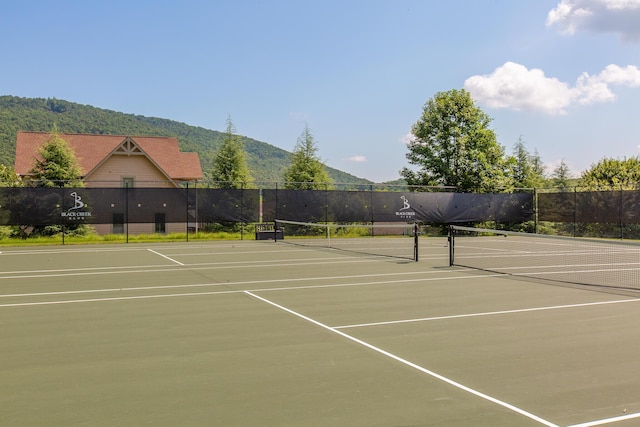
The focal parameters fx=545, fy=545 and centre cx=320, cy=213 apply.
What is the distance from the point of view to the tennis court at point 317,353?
3.91 m

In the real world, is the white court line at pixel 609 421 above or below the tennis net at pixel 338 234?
below

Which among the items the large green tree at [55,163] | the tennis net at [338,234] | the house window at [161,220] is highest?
the large green tree at [55,163]

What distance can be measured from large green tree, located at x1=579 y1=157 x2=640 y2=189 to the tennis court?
30.7 meters

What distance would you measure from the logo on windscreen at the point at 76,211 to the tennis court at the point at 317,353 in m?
12.1

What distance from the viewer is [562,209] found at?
95.5 feet

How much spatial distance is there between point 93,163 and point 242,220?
55.1 feet

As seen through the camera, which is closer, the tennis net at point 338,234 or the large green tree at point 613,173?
the tennis net at point 338,234

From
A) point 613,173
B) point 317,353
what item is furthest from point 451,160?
point 317,353

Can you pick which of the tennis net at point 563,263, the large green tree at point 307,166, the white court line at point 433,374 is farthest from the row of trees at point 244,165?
the white court line at point 433,374

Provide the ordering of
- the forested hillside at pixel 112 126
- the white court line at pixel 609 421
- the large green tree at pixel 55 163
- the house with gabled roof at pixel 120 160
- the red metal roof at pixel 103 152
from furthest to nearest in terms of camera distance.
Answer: the forested hillside at pixel 112 126 → the red metal roof at pixel 103 152 → the house with gabled roof at pixel 120 160 → the large green tree at pixel 55 163 → the white court line at pixel 609 421

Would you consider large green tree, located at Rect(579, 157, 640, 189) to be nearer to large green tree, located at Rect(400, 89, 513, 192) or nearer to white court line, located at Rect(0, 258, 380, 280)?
large green tree, located at Rect(400, 89, 513, 192)

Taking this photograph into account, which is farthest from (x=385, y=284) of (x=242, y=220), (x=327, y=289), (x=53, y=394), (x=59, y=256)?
(x=242, y=220)

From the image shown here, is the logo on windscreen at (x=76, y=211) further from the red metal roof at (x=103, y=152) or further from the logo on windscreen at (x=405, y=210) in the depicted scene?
the logo on windscreen at (x=405, y=210)

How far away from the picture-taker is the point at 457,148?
126 feet
